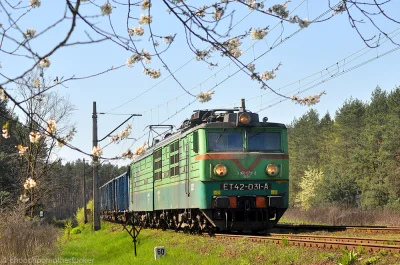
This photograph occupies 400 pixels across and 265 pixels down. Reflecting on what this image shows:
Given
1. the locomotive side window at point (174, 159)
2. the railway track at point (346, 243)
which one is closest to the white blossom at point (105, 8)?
the railway track at point (346, 243)

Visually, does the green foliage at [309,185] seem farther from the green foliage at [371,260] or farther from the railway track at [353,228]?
the green foliage at [371,260]

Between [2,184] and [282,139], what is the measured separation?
33.0 meters

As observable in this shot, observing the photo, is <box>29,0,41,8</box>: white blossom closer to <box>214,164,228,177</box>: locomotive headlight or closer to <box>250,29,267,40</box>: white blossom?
<box>250,29,267,40</box>: white blossom

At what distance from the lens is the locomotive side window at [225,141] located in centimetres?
1509

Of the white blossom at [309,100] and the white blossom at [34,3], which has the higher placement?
the white blossom at [34,3]

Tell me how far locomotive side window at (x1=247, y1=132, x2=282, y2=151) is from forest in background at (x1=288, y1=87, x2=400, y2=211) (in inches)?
969

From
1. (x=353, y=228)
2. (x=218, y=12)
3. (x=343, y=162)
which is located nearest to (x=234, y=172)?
(x=353, y=228)

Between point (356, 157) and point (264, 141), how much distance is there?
4323cm

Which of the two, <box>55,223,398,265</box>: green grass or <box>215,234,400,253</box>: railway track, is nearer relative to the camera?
<box>215,234,400,253</box>: railway track

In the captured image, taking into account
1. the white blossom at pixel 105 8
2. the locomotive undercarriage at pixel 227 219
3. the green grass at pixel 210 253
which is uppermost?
the white blossom at pixel 105 8

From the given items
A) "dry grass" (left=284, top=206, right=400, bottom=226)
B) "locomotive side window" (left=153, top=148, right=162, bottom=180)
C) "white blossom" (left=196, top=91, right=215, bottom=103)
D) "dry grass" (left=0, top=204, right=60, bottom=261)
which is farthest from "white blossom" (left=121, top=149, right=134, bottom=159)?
"dry grass" (left=284, top=206, right=400, bottom=226)

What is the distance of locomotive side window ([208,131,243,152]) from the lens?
15.1 meters

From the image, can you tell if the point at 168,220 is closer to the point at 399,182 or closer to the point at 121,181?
the point at 121,181

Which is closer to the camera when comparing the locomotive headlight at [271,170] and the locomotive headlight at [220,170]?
the locomotive headlight at [220,170]
